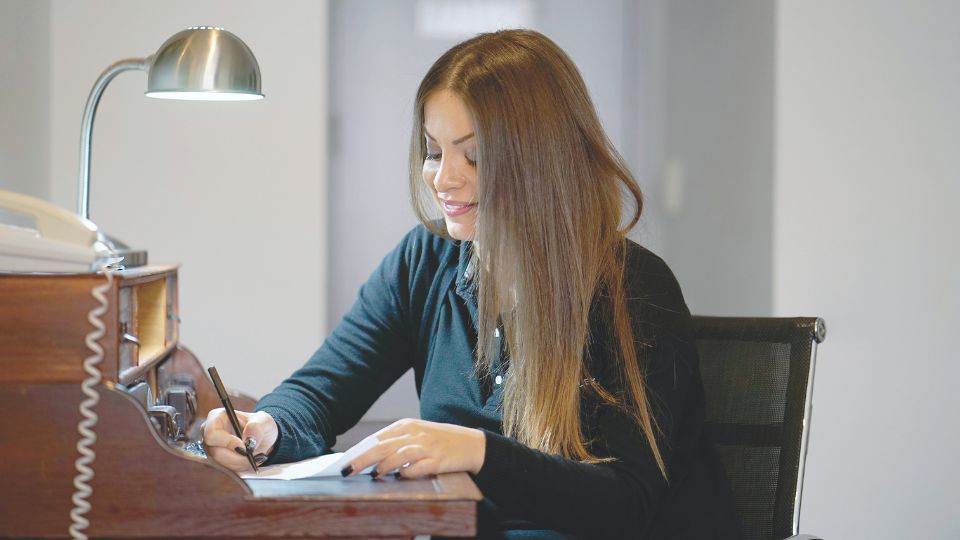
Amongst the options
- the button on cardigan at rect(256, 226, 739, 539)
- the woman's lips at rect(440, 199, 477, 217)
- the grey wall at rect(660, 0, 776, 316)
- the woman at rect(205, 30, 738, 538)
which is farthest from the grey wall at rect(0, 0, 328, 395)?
the woman's lips at rect(440, 199, 477, 217)

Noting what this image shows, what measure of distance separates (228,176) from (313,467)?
211 cm

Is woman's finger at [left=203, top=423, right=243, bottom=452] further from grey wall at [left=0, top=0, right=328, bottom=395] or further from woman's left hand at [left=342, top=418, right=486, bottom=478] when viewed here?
grey wall at [left=0, top=0, right=328, bottom=395]

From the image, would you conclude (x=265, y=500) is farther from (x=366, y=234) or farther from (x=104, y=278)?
(x=366, y=234)

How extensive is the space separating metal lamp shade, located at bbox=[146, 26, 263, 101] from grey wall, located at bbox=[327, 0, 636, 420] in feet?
6.18

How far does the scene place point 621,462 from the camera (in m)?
1.32

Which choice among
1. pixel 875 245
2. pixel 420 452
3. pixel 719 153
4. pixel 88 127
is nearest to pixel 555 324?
pixel 420 452

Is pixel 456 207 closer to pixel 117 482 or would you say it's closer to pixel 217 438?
pixel 217 438

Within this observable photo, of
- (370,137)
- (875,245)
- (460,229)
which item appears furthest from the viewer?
(370,137)

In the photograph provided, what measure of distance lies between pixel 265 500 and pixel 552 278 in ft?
1.86

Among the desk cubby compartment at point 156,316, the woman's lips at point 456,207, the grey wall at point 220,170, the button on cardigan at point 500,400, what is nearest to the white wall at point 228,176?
the grey wall at point 220,170

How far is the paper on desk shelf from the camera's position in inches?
44.6

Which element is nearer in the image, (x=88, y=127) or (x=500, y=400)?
(x=500, y=400)

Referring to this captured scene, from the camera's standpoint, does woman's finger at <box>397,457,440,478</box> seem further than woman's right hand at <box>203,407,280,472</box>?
No

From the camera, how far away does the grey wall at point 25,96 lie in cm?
256
